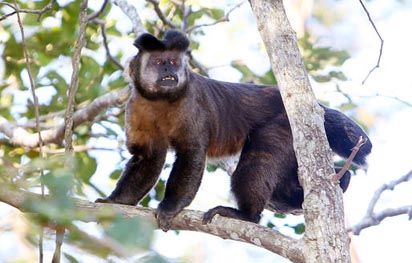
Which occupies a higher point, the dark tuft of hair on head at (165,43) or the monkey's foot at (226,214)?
the dark tuft of hair on head at (165,43)

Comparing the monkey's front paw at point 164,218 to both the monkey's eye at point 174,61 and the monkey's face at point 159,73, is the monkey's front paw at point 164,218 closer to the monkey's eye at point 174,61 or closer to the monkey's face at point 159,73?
the monkey's face at point 159,73

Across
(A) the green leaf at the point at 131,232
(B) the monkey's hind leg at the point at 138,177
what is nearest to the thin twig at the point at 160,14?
(B) the monkey's hind leg at the point at 138,177

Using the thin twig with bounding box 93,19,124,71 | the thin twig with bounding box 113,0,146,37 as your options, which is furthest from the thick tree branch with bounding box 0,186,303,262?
the thin twig with bounding box 93,19,124,71

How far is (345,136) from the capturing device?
17.6 ft

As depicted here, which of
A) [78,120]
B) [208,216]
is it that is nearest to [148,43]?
[78,120]

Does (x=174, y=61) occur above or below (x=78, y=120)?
above

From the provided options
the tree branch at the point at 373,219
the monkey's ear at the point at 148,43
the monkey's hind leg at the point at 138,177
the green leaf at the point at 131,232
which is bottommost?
the tree branch at the point at 373,219

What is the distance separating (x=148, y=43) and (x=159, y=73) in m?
0.31

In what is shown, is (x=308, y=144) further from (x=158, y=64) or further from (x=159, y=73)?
(x=158, y=64)

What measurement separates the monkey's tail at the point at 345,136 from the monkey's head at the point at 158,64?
1.25 metres

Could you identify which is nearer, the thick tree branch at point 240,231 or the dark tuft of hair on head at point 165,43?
the thick tree branch at point 240,231

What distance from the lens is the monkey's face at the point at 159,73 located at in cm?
525

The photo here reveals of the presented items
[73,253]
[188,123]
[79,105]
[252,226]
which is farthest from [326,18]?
[73,253]

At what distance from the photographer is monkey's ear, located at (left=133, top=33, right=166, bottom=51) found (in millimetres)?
5375
